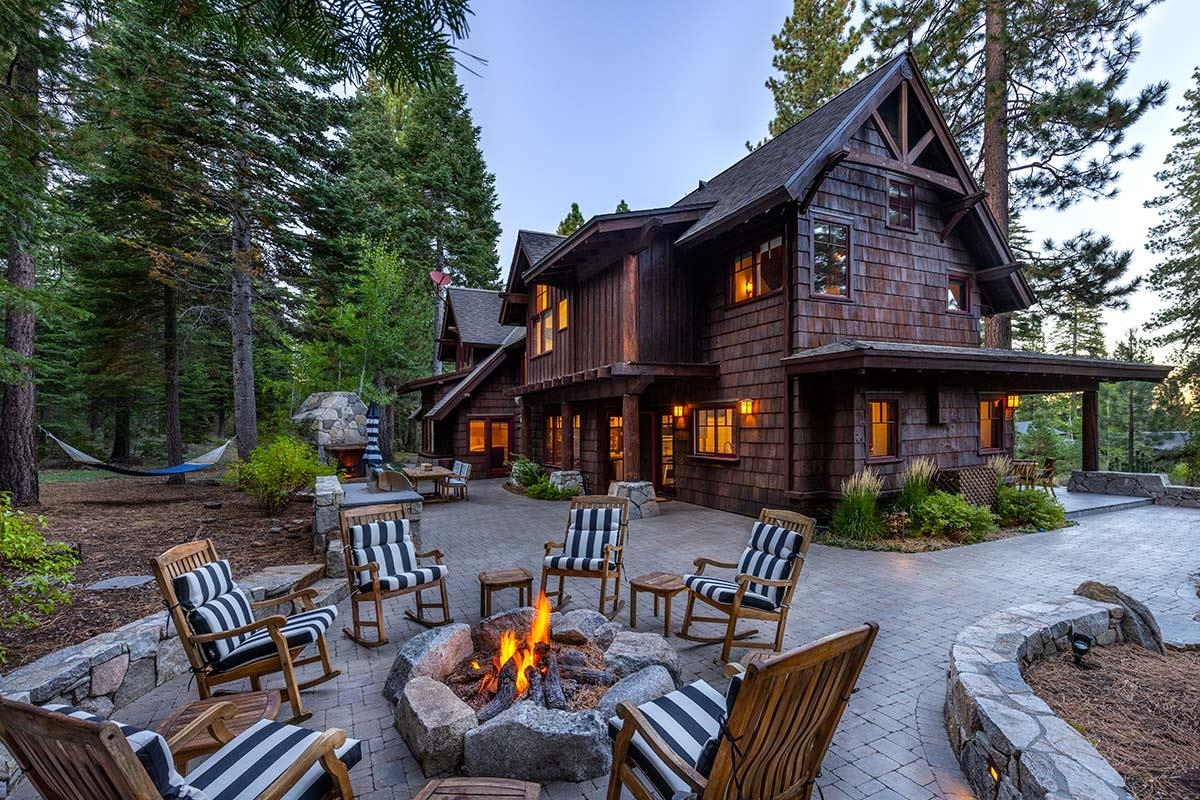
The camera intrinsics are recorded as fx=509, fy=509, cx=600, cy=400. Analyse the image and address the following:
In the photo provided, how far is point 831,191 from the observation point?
9242 mm

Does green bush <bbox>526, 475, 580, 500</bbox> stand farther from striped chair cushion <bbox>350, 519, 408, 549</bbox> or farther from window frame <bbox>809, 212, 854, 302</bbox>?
striped chair cushion <bbox>350, 519, 408, 549</bbox>

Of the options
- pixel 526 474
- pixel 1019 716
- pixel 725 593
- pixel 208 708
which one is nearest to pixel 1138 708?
pixel 1019 716

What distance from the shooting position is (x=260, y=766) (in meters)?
2.07

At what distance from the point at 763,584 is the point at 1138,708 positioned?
2.14 metres

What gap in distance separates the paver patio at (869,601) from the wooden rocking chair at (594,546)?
1.35ft

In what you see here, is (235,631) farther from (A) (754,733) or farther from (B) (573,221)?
(B) (573,221)

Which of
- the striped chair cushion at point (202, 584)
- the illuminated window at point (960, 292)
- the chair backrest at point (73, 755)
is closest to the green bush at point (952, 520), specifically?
the illuminated window at point (960, 292)

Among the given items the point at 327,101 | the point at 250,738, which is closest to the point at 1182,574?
the point at 250,738

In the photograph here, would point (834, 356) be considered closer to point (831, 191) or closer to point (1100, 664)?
point (831, 191)

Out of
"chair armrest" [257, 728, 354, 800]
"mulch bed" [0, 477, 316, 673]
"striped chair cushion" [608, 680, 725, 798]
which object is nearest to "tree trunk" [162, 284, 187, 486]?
"mulch bed" [0, 477, 316, 673]

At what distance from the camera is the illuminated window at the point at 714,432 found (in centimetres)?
1023

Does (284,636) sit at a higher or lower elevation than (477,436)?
lower

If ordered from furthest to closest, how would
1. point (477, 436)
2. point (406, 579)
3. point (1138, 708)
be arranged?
point (477, 436)
point (406, 579)
point (1138, 708)

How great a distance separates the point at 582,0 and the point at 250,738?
15.2 ft
